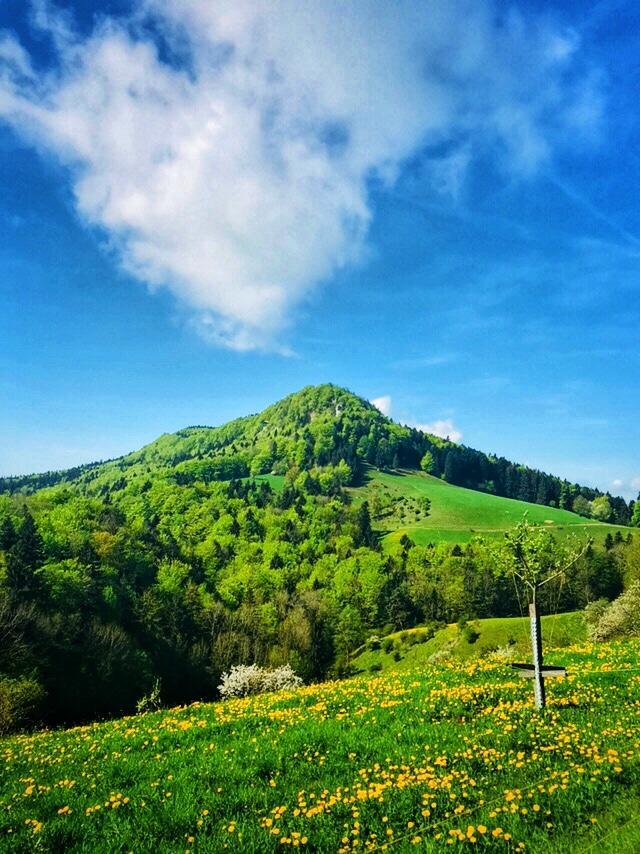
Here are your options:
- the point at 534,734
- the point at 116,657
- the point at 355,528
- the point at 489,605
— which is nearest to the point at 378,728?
the point at 534,734

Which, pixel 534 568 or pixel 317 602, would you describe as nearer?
pixel 534 568

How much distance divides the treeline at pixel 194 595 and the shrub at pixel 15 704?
0.54 meters

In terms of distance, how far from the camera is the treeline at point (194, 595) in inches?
2886

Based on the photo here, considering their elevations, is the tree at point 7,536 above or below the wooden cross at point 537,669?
below

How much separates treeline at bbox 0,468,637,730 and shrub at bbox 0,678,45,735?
543 mm

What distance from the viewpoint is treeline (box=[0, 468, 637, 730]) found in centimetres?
7331

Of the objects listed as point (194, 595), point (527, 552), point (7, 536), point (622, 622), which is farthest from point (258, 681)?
point (194, 595)

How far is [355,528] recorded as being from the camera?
200 metres

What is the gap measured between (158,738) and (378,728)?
5835 mm

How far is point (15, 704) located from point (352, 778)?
38029mm

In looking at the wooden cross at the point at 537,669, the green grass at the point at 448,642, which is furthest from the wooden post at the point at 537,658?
the green grass at the point at 448,642

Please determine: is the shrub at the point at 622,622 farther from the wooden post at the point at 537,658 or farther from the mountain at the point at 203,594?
the wooden post at the point at 537,658

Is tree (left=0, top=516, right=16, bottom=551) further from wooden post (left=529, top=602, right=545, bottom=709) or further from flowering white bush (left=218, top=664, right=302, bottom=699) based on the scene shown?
wooden post (left=529, top=602, right=545, bottom=709)

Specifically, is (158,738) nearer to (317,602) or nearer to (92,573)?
(92,573)
